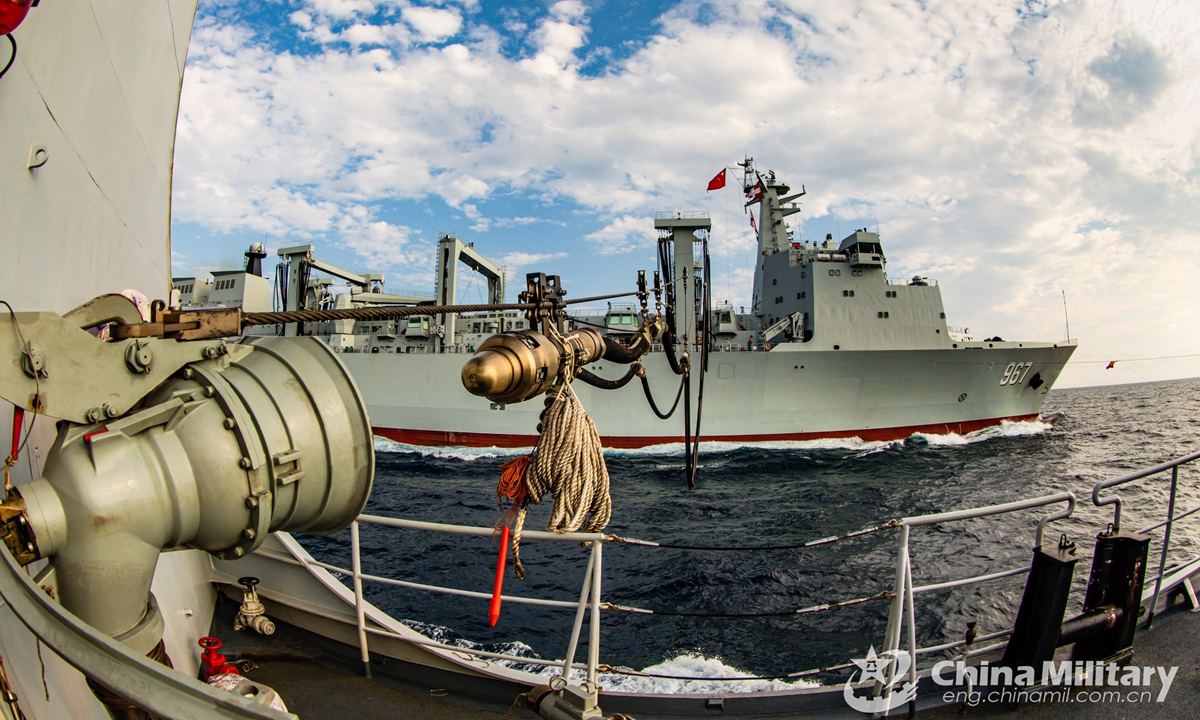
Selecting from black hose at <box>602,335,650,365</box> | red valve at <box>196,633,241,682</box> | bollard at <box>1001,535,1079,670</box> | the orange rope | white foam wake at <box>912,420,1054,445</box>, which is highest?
black hose at <box>602,335,650,365</box>

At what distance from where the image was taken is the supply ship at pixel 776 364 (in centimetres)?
1823

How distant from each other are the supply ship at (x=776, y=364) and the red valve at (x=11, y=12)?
51.9 feet

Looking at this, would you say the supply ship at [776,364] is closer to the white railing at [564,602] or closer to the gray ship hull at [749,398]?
the gray ship hull at [749,398]

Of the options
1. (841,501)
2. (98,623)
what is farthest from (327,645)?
(841,501)

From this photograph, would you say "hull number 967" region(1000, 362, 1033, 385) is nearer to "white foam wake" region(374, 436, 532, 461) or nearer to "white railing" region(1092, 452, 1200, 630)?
"white foam wake" region(374, 436, 532, 461)

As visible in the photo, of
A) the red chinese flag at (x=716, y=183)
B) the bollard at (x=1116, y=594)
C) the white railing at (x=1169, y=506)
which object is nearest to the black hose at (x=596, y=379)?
the white railing at (x=1169, y=506)

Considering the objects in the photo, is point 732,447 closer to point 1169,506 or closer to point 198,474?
point 1169,506

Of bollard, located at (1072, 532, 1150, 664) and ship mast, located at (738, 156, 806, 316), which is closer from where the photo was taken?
bollard, located at (1072, 532, 1150, 664)

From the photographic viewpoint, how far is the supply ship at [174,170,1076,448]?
18234 mm

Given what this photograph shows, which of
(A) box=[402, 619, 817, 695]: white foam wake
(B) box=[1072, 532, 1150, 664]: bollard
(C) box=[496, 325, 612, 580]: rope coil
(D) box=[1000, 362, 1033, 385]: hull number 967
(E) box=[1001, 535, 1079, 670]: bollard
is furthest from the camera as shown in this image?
(D) box=[1000, 362, 1033, 385]: hull number 967

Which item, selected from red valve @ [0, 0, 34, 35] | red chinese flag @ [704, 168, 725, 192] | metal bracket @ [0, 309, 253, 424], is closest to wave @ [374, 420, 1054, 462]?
red chinese flag @ [704, 168, 725, 192]

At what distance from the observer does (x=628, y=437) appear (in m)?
18.8

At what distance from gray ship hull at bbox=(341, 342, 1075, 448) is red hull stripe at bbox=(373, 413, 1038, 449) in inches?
1.4

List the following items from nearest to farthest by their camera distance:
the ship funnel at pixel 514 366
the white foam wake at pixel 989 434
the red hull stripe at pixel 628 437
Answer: the ship funnel at pixel 514 366, the red hull stripe at pixel 628 437, the white foam wake at pixel 989 434
